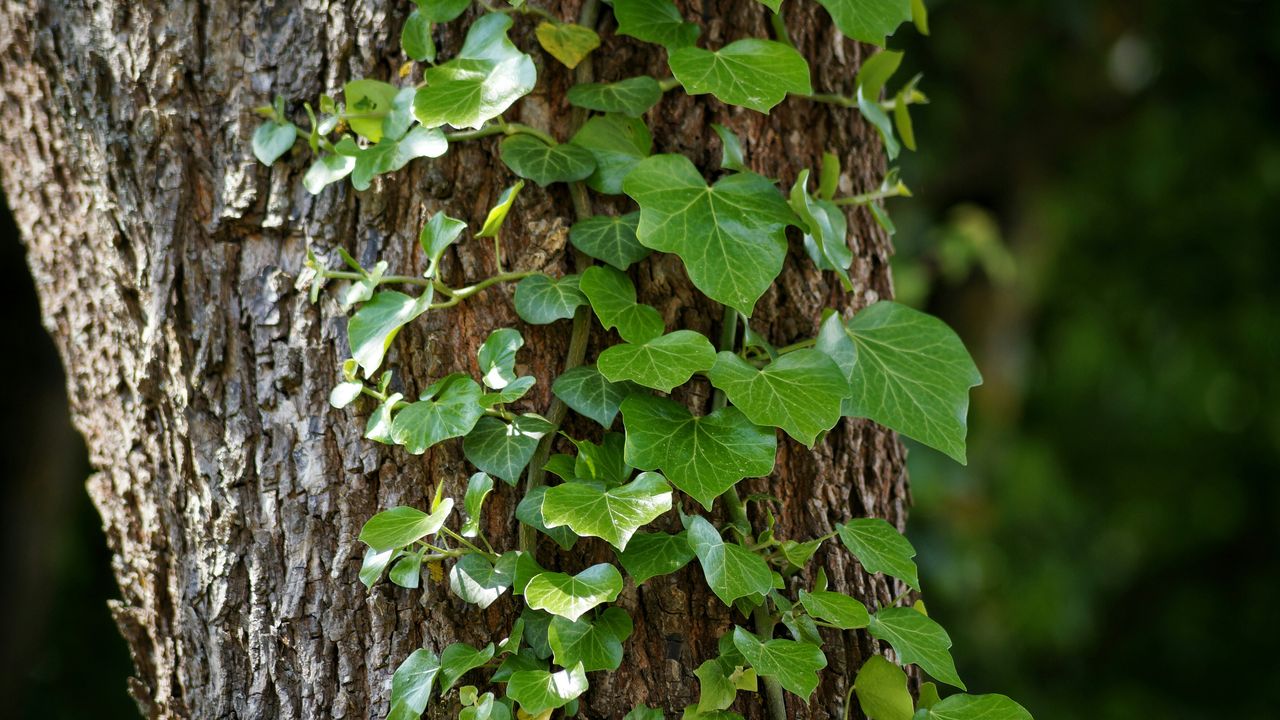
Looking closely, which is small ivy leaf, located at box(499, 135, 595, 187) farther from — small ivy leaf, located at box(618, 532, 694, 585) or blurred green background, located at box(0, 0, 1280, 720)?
blurred green background, located at box(0, 0, 1280, 720)

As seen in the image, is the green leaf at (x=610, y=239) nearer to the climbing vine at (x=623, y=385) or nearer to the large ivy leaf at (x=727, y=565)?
the climbing vine at (x=623, y=385)


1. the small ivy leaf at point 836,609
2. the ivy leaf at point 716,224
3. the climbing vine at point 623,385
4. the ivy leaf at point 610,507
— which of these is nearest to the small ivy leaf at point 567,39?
the climbing vine at point 623,385

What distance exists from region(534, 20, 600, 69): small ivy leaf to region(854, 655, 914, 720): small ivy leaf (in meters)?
0.55

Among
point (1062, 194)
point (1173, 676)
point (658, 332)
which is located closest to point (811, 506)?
point (658, 332)

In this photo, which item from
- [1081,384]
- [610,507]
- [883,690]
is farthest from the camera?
[1081,384]

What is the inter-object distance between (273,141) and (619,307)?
0.34 metres

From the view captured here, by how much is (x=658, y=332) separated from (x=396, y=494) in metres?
0.25

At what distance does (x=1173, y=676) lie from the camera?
4496 millimetres

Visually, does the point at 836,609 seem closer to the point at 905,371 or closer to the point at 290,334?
the point at 905,371

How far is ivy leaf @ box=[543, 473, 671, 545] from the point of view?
2.35 ft

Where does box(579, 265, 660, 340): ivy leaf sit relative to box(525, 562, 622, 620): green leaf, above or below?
above

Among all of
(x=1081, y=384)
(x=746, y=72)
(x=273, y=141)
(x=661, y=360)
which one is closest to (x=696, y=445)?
(x=661, y=360)

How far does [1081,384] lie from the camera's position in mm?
4316

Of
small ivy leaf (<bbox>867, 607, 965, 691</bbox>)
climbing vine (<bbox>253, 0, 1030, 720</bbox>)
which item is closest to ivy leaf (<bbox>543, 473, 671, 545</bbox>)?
climbing vine (<bbox>253, 0, 1030, 720</bbox>)
